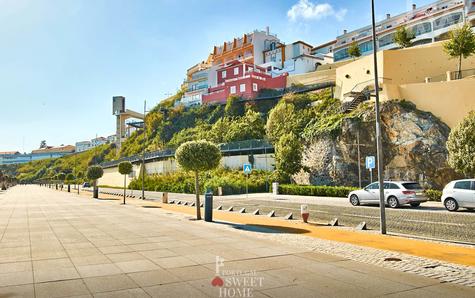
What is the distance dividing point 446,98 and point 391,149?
6944 mm

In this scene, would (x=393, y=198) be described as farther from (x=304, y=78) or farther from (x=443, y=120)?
(x=304, y=78)

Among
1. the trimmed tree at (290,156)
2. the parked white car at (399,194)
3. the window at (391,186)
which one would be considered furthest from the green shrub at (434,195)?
the trimmed tree at (290,156)

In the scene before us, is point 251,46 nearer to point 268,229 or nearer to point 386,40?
point 386,40

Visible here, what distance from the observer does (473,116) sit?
1011 inches

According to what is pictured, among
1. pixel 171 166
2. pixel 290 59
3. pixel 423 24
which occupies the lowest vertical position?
pixel 171 166

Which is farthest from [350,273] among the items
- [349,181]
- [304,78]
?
[304,78]

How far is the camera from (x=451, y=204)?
1945cm

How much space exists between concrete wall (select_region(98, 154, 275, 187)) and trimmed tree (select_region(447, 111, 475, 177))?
26.8 m

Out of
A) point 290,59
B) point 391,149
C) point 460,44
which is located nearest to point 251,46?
point 290,59

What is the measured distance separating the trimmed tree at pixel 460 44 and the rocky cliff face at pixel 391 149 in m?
7.28

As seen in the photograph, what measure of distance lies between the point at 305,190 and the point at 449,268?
28810mm

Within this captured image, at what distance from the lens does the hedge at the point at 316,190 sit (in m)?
32.4

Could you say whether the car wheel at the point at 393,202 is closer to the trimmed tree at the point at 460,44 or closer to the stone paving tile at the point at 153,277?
the stone paving tile at the point at 153,277

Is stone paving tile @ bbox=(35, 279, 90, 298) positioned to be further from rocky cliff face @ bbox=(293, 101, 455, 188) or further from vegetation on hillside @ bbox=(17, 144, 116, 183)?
vegetation on hillside @ bbox=(17, 144, 116, 183)
